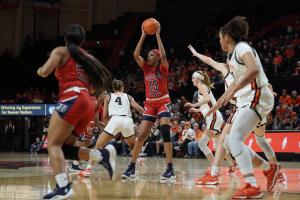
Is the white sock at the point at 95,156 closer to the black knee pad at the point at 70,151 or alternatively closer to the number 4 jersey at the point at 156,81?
the black knee pad at the point at 70,151

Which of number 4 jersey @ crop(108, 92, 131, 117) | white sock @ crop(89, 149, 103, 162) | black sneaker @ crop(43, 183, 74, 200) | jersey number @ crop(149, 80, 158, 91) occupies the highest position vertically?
jersey number @ crop(149, 80, 158, 91)

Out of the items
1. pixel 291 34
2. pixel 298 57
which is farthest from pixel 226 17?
pixel 298 57

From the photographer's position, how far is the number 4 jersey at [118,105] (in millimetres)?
9828

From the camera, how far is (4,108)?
23547 mm

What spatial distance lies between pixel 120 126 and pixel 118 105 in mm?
439

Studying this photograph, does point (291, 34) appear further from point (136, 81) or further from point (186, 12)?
point (186, 12)

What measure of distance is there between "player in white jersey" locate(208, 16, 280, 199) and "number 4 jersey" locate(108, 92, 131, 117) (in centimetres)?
387

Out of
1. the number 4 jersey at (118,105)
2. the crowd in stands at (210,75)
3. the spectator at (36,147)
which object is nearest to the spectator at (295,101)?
the crowd in stands at (210,75)

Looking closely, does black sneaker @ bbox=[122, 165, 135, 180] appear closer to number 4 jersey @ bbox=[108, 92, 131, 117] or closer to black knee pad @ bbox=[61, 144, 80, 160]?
number 4 jersey @ bbox=[108, 92, 131, 117]

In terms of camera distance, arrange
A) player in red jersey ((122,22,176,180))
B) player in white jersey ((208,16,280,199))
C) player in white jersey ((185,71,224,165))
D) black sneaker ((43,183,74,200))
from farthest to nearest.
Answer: player in white jersey ((185,71,224,165)) < player in red jersey ((122,22,176,180)) < player in white jersey ((208,16,280,199)) < black sneaker ((43,183,74,200))

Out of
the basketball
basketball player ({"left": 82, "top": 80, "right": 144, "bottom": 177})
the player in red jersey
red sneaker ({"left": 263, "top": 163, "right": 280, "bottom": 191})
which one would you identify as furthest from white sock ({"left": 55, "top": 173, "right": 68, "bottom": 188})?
basketball player ({"left": 82, "top": 80, "right": 144, "bottom": 177})

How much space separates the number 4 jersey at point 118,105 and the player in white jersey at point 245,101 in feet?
12.7

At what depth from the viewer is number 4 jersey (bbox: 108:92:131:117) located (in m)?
9.83

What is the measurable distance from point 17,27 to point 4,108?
8.20 meters
